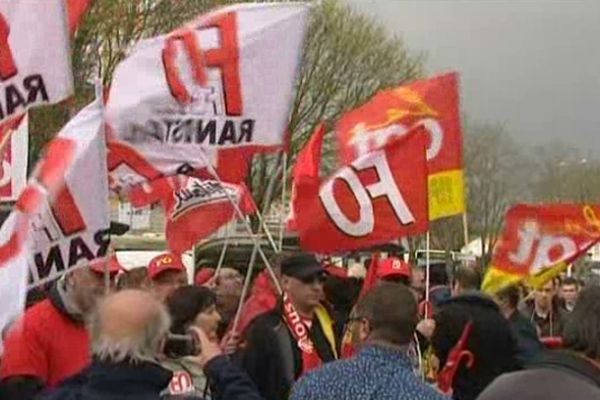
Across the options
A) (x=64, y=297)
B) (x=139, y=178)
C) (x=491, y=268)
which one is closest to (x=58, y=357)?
(x=64, y=297)

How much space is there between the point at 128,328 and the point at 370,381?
80cm

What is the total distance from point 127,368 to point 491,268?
19.7ft

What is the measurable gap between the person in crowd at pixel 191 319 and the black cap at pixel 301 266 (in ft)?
3.25

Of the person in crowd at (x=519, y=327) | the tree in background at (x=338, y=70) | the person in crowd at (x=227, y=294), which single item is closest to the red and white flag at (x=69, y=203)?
the person in crowd at (x=519, y=327)

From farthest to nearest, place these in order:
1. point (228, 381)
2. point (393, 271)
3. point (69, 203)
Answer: point (393, 271) < point (69, 203) < point (228, 381)

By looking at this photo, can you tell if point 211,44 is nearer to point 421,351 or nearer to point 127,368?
point 421,351

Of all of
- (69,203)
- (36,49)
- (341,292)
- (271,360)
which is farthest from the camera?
(341,292)

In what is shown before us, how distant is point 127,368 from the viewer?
161 inches

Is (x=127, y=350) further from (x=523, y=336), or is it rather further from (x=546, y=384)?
(x=523, y=336)

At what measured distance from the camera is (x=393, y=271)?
31.6ft

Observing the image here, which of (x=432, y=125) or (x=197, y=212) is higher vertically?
(x=432, y=125)

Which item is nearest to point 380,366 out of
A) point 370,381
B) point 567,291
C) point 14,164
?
point 370,381

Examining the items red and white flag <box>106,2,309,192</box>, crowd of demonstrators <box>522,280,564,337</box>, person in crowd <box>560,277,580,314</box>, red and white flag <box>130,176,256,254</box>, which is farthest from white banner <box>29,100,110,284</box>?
person in crowd <box>560,277,580,314</box>

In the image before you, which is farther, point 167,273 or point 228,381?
point 167,273
